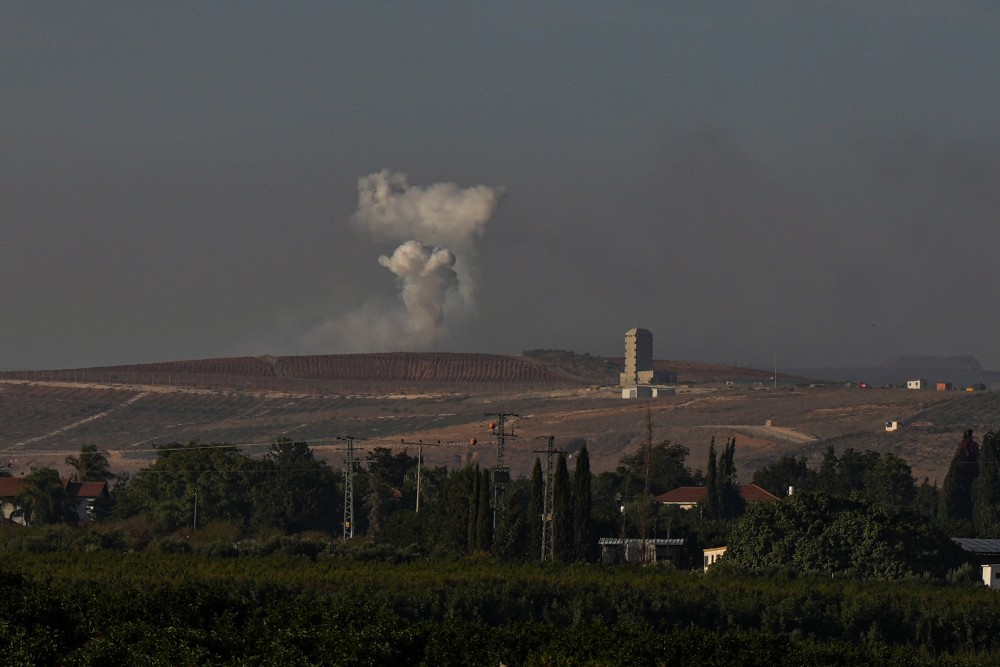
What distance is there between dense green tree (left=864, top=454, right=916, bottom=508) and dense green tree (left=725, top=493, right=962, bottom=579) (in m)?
42.3

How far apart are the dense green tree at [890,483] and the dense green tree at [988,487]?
21.3 feet

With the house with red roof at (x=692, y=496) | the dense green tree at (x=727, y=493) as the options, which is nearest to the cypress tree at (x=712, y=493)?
the dense green tree at (x=727, y=493)

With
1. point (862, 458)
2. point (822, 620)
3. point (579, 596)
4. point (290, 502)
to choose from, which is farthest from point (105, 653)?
point (862, 458)

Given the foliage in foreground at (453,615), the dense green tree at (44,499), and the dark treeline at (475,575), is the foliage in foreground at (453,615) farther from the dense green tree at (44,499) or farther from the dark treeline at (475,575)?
the dense green tree at (44,499)

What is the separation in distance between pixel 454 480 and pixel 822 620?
36767 mm

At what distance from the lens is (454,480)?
118 m

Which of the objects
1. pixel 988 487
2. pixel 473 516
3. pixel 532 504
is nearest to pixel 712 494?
pixel 988 487

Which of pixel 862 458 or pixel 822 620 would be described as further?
pixel 862 458

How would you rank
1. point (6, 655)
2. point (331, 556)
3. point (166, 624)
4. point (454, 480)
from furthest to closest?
1. point (454, 480)
2. point (331, 556)
3. point (166, 624)
4. point (6, 655)

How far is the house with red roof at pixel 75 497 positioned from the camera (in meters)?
145

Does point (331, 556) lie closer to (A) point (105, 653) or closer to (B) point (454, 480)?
(B) point (454, 480)

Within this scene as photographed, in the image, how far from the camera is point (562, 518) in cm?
10762

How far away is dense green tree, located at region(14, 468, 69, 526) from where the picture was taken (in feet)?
451

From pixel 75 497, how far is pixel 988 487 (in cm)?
7592
